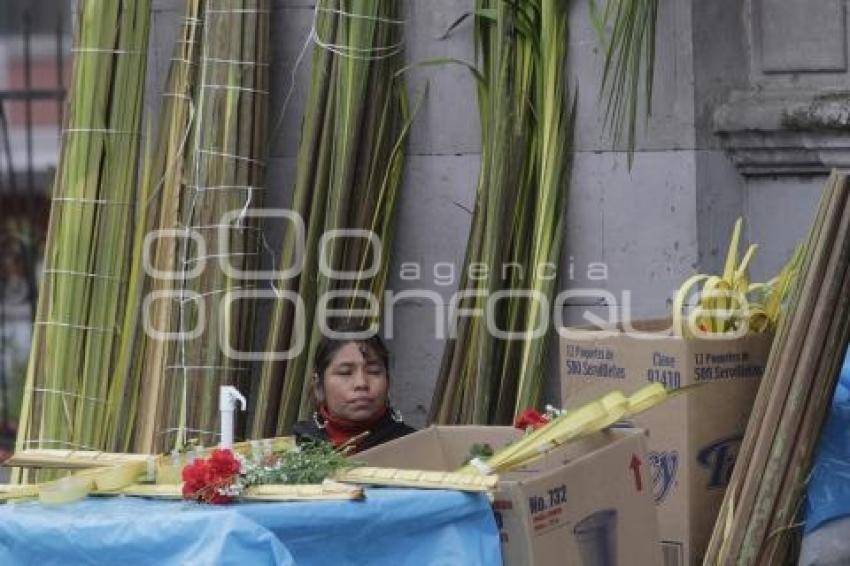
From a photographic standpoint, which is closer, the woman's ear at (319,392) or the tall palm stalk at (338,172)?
the woman's ear at (319,392)

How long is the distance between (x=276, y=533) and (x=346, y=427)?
1173 millimetres

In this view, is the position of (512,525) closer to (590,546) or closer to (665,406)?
(590,546)

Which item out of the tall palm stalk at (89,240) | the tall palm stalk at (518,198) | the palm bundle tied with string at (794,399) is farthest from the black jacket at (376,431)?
the tall palm stalk at (89,240)

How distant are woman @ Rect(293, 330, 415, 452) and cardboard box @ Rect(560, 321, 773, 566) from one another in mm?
538

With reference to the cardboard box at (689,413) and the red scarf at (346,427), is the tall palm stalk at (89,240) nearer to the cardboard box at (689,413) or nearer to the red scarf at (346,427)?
the red scarf at (346,427)

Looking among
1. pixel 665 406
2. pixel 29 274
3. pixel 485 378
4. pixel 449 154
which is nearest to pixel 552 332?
pixel 485 378

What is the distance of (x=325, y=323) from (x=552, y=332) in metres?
0.69

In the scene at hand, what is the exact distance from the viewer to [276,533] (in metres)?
4.54

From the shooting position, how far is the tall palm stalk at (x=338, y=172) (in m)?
6.65

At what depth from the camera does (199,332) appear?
668 cm

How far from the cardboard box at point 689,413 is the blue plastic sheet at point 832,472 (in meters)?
0.21

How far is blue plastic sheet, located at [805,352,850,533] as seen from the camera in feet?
17.8

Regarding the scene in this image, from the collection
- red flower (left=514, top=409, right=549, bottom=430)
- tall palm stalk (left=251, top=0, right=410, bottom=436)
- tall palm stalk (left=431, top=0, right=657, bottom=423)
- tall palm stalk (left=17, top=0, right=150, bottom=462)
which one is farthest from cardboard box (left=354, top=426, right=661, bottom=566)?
tall palm stalk (left=17, top=0, right=150, bottom=462)

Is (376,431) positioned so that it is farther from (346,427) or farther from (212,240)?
(212,240)
